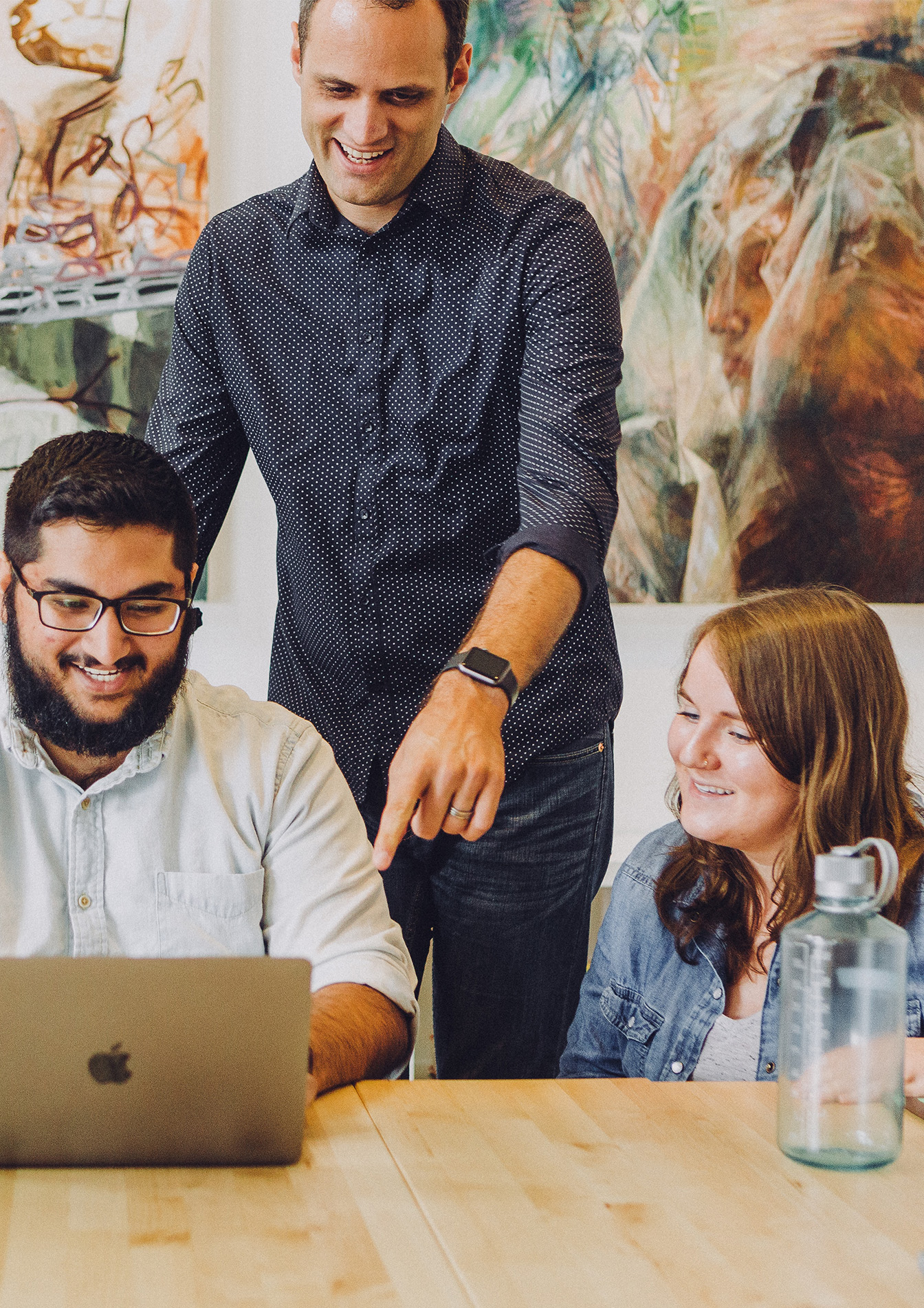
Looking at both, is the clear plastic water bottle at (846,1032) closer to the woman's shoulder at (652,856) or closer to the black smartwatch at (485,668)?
the black smartwatch at (485,668)

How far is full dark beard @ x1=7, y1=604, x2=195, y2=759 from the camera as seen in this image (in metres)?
1.58

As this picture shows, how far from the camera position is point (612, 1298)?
34.1 inches

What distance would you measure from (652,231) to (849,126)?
1.50ft

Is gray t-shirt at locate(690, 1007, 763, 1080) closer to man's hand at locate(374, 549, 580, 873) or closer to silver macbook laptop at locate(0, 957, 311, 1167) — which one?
man's hand at locate(374, 549, 580, 873)

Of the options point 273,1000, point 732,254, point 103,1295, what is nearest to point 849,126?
point 732,254

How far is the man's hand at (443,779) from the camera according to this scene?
1222mm

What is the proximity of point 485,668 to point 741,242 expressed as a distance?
1.61 meters

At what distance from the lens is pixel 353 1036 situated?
1.36 meters

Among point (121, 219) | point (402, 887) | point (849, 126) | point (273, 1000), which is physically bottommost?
point (402, 887)

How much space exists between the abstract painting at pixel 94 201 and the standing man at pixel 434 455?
54 cm

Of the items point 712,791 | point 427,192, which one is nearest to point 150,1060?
point 712,791

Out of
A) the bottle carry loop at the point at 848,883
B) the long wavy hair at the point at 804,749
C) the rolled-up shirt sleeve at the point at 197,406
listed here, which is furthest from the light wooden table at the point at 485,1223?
the rolled-up shirt sleeve at the point at 197,406

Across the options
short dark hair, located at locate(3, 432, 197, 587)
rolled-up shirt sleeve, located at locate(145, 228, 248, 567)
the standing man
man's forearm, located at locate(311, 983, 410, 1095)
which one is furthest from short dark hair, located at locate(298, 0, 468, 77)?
man's forearm, located at locate(311, 983, 410, 1095)

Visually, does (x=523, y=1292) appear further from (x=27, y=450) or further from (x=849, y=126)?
(x=849, y=126)
